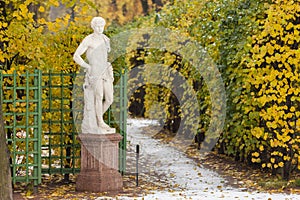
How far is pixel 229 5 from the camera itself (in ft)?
34.6

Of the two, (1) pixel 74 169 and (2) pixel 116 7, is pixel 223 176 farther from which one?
(2) pixel 116 7

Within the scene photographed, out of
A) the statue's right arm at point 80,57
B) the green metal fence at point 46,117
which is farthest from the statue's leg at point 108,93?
the green metal fence at point 46,117

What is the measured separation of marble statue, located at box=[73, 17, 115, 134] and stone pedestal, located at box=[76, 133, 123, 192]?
0.12m

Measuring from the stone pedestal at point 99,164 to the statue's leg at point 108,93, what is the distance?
1.31ft

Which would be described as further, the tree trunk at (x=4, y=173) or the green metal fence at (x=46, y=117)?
the green metal fence at (x=46, y=117)

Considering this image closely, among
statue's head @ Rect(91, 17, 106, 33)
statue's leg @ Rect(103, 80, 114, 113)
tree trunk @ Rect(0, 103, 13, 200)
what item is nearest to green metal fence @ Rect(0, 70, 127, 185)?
statue's leg @ Rect(103, 80, 114, 113)

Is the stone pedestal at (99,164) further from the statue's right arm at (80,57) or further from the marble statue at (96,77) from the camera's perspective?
the statue's right arm at (80,57)

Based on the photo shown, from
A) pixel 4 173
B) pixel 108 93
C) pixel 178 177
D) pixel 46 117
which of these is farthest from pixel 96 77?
pixel 4 173

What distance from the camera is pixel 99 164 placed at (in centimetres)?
837

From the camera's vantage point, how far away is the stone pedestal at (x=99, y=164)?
329 inches

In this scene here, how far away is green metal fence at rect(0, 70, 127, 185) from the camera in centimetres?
821

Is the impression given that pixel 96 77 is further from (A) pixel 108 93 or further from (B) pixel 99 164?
(B) pixel 99 164

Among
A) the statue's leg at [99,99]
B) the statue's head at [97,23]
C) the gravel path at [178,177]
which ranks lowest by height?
the gravel path at [178,177]

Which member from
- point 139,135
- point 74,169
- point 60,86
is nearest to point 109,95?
point 60,86
